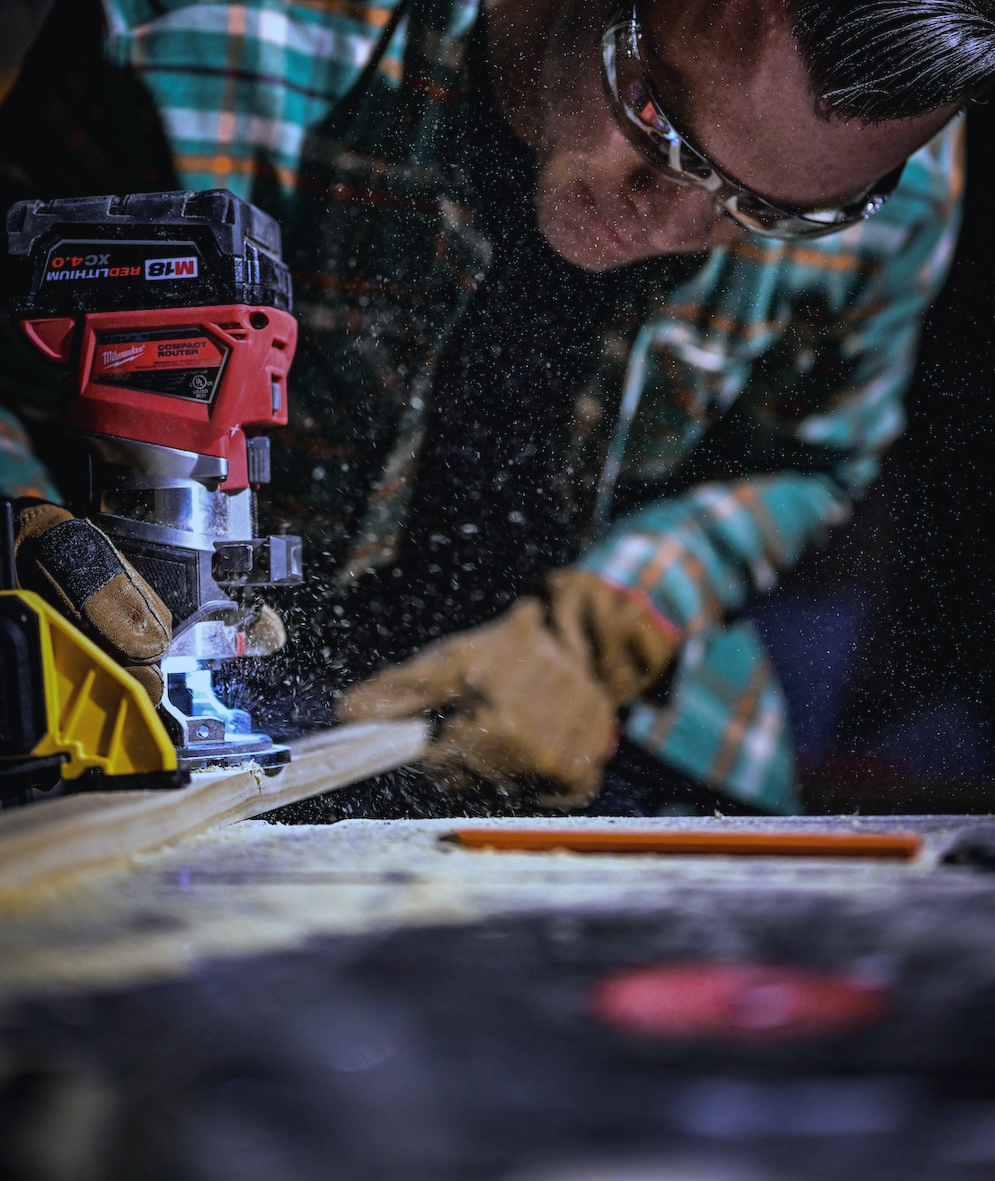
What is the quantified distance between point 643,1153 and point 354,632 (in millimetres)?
1487

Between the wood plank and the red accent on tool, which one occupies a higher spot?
the red accent on tool

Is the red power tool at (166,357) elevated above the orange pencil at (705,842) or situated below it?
above

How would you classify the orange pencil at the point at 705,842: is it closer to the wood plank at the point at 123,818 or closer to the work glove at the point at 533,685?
the wood plank at the point at 123,818

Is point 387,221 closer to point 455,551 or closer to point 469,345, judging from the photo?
point 469,345

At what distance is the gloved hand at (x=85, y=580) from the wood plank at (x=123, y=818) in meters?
0.18

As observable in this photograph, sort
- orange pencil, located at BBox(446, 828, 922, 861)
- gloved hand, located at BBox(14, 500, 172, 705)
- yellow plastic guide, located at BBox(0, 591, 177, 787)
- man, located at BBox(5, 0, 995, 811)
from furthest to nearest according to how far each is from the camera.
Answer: man, located at BBox(5, 0, 995, 811)
gloved hand, located at BBox(14, 500, 172, 705)
yellow plastic guide, located at BBox(0, 591, 177, 787)
orange pencil, located at BBox(446, 828, 922, 861)

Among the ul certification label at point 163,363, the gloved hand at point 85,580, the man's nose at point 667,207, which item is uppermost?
the man's nose at point 667,207

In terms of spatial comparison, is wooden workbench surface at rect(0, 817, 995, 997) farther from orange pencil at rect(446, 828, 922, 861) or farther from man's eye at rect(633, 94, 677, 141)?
man's eye at rect(633, 94, 677, 141)

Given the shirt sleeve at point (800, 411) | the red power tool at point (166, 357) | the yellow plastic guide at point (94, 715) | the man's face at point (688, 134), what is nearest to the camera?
the yellow plastic guide at point (94, 715)

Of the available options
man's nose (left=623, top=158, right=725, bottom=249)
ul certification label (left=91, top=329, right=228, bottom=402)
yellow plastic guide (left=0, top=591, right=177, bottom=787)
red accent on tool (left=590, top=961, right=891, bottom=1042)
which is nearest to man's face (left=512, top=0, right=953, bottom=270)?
man's nose (left=623, top=158, right=725, bottom=249)

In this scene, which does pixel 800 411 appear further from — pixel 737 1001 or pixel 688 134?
pixel 737 1001

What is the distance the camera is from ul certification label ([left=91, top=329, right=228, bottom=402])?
1219 mm

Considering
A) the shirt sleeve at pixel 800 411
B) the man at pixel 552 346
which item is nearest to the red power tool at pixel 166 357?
the man at pixel 552 346

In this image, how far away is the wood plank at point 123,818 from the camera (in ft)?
1.96
